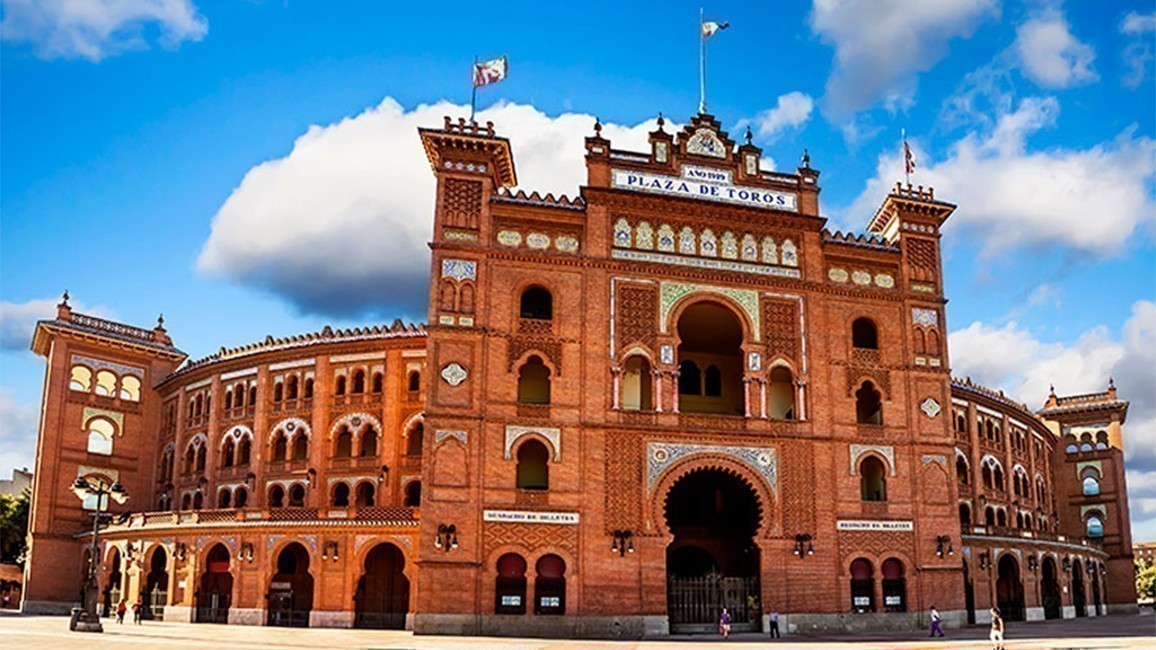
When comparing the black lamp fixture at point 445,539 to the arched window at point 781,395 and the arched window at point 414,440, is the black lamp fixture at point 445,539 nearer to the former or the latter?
the arched window at point 781,395

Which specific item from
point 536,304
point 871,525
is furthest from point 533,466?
point 871,525

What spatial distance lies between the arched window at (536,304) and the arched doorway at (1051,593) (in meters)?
31.6

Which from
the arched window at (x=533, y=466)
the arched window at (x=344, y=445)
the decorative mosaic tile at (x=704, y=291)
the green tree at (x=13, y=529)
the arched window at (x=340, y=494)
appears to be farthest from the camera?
the green tree at (x=13, y=529)

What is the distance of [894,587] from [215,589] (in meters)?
29.6

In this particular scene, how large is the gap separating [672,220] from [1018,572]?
85.2 ft

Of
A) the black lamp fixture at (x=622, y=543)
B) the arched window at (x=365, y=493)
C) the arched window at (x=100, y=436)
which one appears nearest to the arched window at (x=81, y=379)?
the arched window at (x=100, y=436)

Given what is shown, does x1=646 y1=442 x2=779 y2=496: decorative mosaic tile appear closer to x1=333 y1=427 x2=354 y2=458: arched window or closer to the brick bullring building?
the brick bullring building

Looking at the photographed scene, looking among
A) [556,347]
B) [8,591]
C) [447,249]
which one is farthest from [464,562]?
[8,591]

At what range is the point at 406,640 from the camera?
34438mm

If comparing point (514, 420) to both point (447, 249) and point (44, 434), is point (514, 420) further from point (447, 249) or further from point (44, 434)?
point (44, 434)

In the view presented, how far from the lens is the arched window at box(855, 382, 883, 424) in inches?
1729

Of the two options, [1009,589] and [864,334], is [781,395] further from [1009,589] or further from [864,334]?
[1009,589]

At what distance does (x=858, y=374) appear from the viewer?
4253cm

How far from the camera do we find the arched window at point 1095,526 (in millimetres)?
74375
